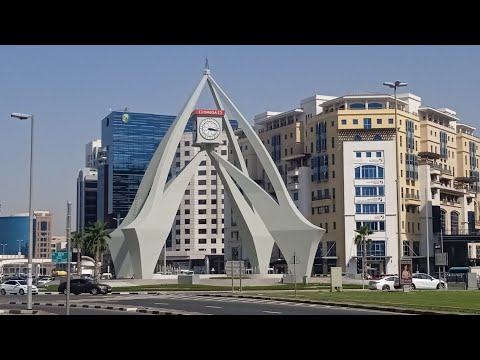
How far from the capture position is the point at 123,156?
186875 mm

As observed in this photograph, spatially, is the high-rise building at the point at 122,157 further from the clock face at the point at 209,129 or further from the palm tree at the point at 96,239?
the clock face at the point at 209,129

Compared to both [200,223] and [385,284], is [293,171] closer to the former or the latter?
[200,223]

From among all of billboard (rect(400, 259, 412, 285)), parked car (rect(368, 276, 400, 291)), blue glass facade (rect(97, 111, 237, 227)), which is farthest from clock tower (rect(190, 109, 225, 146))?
blue glass facade (rect(97, 111, 237, 227))

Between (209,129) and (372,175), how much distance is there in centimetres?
3544

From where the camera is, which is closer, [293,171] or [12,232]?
[293,171]

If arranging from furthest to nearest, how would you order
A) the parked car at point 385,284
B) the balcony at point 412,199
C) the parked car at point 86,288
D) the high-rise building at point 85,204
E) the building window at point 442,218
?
the high-rise building at point 85,204
the building window at point 442,218
the balcony at point 412,199
the parked car at point 385,284
the parked car at point 86,288

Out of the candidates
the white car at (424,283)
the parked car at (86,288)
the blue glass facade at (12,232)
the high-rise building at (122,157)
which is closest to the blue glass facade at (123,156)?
the high-rise building at (122,157)

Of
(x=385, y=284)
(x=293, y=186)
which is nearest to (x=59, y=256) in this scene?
(x=385, y=284)

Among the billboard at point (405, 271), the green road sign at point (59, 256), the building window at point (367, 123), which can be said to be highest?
the building window at point (367, 123)

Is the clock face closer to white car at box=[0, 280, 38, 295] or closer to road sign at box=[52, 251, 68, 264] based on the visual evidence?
white car at box=[0, 280, 38, 295]

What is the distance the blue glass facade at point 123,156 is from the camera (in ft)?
602

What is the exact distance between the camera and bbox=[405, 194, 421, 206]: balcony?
112 m

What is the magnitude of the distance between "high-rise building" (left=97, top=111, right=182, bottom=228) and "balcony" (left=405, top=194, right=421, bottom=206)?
85.8 m
